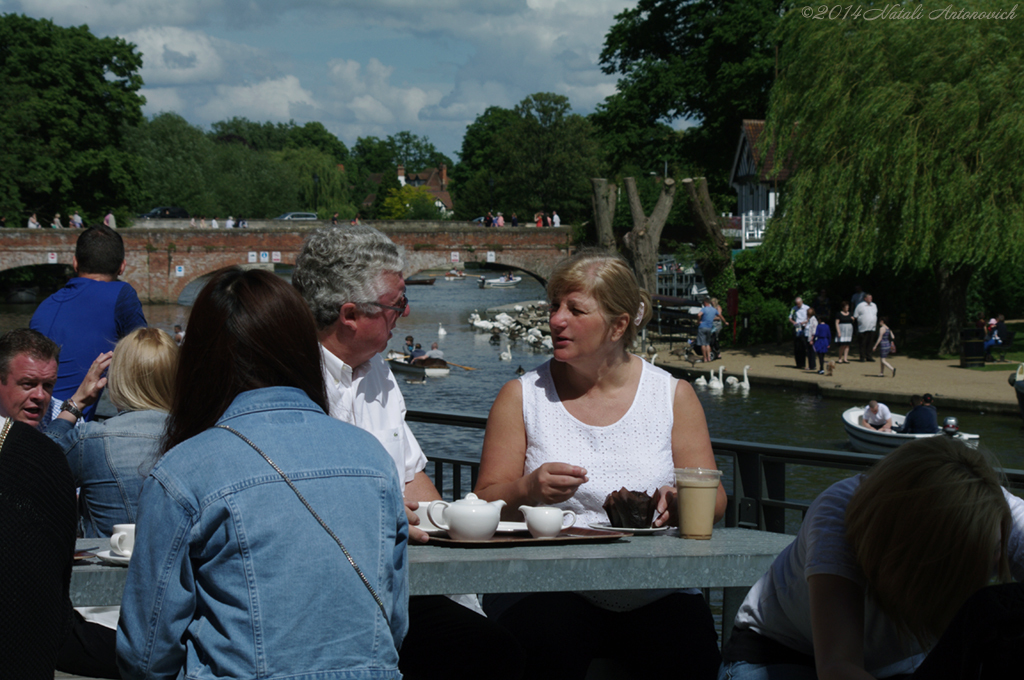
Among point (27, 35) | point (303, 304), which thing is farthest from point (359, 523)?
point (27, 35)

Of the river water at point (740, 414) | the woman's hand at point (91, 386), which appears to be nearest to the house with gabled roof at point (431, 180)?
the river water at point (740, 414)

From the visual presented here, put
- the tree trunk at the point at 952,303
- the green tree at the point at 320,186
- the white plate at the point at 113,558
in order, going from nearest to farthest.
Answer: the white plate at the point at 113,558 < the tree trunk at the point at 952,303 < the green tree at the point at 320,186

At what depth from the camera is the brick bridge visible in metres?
42.0

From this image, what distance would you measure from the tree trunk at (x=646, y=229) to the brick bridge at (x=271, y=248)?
14437 mm

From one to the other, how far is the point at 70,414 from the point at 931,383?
17713 mm

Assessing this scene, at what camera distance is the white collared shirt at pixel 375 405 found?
2770mm

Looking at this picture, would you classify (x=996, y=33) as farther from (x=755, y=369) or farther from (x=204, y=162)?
(x=204, y=162)

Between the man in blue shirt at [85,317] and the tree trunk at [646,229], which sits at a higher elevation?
the tree trunk at [646,229]

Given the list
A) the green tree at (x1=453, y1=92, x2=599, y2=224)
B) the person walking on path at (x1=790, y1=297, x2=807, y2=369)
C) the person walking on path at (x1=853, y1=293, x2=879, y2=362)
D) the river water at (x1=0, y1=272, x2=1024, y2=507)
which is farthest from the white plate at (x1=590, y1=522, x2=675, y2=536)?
the green tree at (x1=453, y1=92, x2=599, y2=224)

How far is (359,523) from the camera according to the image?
1668mm

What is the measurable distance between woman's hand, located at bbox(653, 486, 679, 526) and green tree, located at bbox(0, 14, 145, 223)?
1752 inches

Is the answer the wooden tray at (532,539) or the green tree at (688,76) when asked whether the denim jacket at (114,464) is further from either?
the green tree at (688,76)

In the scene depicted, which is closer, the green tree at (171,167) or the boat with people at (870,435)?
the boat with people at (870,435)

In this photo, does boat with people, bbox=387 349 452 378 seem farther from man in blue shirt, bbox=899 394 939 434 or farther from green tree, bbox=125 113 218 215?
green tree, bbox=125 113 218 215
